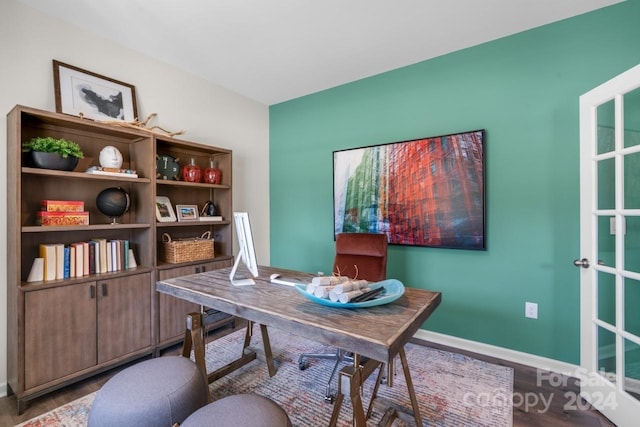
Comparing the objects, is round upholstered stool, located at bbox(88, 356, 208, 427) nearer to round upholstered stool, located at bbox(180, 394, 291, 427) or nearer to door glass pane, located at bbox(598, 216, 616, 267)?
round upholstered stool, located at bbox(180, 394, 291, 427)

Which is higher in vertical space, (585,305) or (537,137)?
(537,137)

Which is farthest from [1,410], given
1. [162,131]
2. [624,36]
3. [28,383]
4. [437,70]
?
[624,36]

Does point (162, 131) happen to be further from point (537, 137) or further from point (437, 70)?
point (537, 137)

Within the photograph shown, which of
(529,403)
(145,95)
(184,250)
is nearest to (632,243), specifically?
(529,403)

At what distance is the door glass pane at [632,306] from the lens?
154 cm

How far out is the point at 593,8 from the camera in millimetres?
1972

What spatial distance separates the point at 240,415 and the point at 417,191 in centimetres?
219

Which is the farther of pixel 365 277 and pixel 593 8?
pixel 365 277

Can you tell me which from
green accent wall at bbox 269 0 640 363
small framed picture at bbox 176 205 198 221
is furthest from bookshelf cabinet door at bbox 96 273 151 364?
green accent wall at bbox 269 0 640 363

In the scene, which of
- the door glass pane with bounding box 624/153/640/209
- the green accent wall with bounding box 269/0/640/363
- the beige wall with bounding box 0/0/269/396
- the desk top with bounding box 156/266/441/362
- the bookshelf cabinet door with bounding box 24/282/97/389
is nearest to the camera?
the desk top with bounding box 156/266/441/362

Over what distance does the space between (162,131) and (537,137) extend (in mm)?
3177

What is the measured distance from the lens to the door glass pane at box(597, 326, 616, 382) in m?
1.64

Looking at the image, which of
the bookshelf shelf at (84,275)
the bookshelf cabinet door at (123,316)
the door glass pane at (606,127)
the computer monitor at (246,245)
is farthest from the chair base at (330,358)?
the door glass pane at (606,127)

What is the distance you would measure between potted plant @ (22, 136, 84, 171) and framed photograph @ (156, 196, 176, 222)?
28.4 inches
